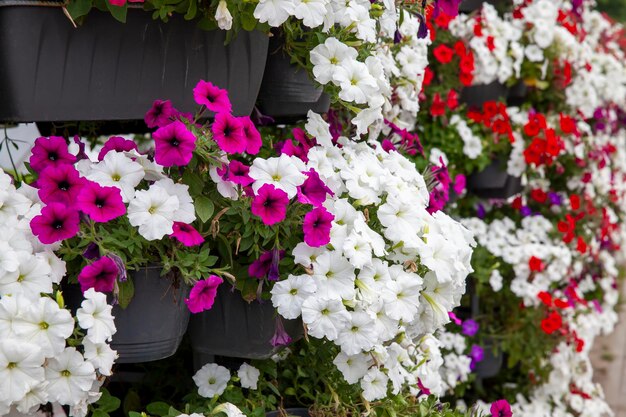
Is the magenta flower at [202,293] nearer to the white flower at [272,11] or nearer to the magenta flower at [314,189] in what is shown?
the magenta flower at [314,189]

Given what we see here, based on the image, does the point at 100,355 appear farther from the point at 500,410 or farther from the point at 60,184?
the point at 500,410

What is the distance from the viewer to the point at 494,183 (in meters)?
3.34

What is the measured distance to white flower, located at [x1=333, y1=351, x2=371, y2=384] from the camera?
5.53ft

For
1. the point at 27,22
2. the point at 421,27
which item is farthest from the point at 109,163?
the point at 421,27

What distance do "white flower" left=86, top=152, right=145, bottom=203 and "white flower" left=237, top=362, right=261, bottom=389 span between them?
1.71 ft

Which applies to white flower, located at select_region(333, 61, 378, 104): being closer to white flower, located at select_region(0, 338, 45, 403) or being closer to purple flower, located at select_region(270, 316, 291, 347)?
purple flower, located at select_region(270, 316, 291, 347)

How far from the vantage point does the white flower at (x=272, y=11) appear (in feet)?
4.87

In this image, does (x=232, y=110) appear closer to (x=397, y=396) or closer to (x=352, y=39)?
(x=352, y=39)

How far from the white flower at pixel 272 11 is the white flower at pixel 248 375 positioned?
724 millimetres

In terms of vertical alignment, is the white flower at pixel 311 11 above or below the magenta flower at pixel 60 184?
above

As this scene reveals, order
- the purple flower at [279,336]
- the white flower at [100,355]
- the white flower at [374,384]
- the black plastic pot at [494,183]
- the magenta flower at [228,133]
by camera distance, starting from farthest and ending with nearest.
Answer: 1. the black plastic pot at [494,183]
2. the white flower at [374,384]
3. the purple flower at [279,336]
4. the magenta flower at [228,133]
5. the white flower at [100,355]

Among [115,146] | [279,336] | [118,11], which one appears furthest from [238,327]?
[118,11]

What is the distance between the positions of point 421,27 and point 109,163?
772mm

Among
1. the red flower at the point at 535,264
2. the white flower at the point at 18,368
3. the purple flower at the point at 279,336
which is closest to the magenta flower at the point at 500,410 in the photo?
the purple flower at the point at 279,336
